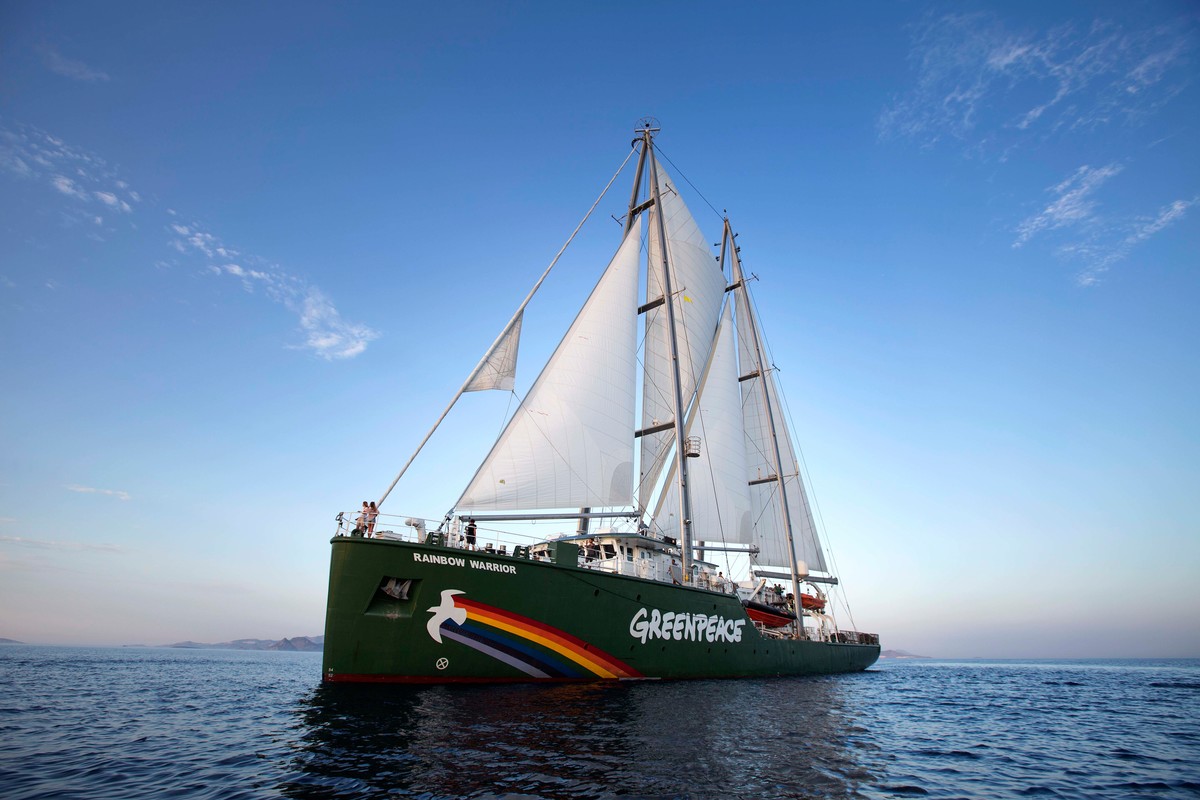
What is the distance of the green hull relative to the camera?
15539 millimetres

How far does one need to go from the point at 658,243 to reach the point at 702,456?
11.8 m

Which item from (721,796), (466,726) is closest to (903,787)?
(721,796)

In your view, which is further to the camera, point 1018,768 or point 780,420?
point 780,420

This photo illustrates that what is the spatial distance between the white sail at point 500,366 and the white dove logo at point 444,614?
21.9 feet

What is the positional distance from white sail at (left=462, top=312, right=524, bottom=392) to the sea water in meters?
9.31

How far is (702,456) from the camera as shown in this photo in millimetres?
32812

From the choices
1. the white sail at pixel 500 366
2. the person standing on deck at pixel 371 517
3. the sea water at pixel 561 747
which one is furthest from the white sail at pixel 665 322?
the person standing on deck at pixel 371 517

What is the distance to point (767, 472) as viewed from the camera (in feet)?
127

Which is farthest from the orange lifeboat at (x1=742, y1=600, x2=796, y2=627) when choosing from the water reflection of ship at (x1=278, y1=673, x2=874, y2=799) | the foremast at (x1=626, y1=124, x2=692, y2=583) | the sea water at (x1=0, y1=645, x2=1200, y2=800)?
the water reflection of ship at (x1=278, y1=673, x2=874, y2=799)

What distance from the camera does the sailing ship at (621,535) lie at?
1588 centimetres

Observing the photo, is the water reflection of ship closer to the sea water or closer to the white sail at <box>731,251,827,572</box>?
the sea water

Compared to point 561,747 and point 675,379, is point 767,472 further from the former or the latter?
point 561,747

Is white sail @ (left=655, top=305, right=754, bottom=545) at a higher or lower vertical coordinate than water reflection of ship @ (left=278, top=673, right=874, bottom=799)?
higher

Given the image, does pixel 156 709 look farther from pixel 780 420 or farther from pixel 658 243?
pixel 780 420
